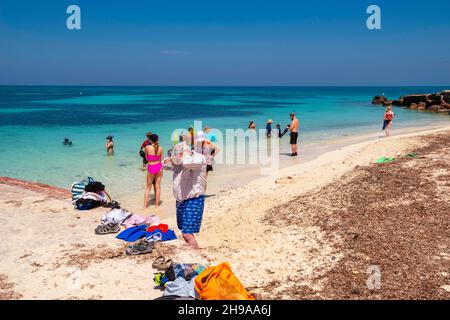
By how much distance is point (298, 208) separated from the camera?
8.06 meters

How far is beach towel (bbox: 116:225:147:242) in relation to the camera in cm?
650

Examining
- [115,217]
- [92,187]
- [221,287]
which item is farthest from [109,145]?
[221,287]

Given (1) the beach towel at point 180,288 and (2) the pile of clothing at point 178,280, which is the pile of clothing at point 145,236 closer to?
(2) the pile of clothing at point 178,280

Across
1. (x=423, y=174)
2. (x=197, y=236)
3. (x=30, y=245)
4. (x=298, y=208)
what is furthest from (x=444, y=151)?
(x=30, y=245)

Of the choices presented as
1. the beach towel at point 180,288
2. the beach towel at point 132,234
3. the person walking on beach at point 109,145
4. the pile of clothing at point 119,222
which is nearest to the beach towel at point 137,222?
the pile of clothing at point 119,222

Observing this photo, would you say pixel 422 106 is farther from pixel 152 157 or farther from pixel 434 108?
pixel 152 157

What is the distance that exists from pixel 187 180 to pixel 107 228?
2.18 m

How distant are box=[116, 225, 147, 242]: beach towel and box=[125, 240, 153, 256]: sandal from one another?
1.63ft

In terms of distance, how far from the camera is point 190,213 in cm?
584

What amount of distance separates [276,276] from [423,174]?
19.5 ft

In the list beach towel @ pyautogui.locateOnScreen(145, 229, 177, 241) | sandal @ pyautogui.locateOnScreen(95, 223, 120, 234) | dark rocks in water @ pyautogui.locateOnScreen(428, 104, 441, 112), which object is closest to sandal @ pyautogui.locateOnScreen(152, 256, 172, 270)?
beach towel @ pyautogui.locateOnScreen(145, 229, 177, 241)

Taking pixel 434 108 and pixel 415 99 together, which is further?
pixel 415 99

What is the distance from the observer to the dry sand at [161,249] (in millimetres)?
4848

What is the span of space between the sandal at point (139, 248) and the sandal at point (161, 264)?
40 cm
